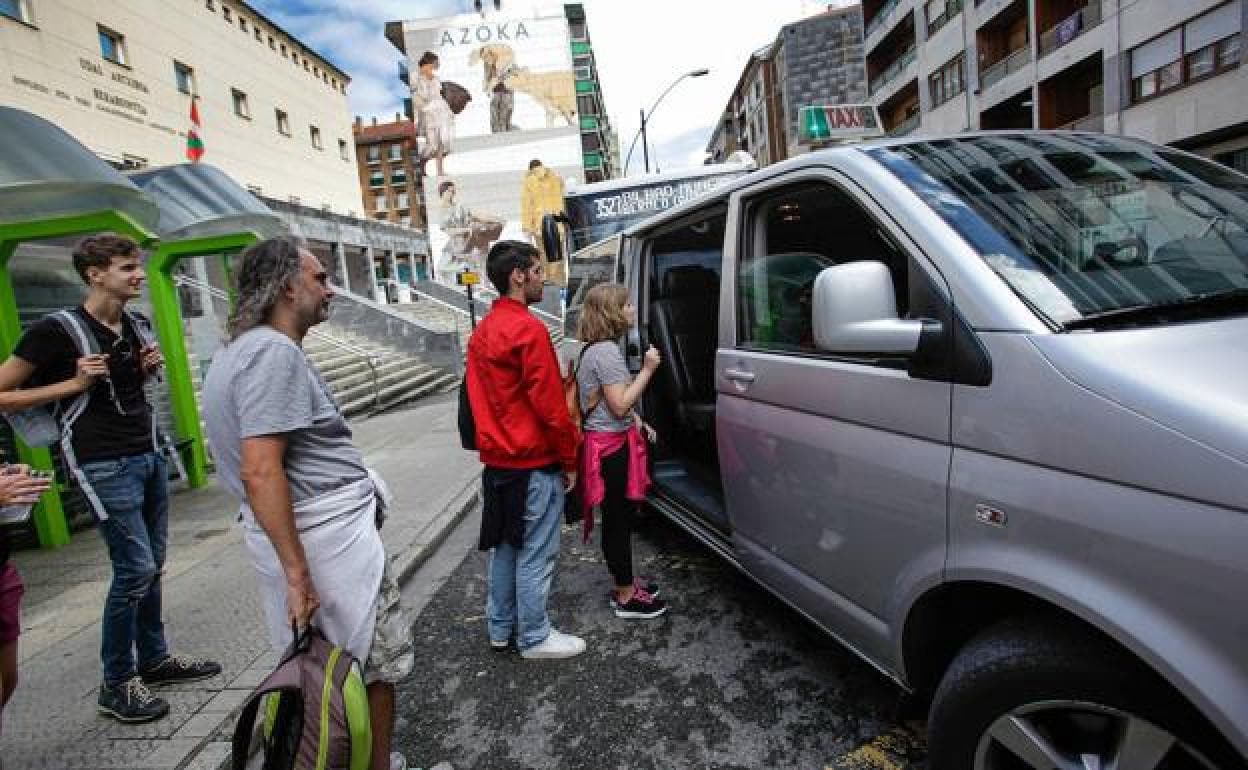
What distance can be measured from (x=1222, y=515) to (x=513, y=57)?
188 ft

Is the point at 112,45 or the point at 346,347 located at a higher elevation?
the point at 112,45

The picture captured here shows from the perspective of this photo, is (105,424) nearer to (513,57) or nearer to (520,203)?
(520,203)

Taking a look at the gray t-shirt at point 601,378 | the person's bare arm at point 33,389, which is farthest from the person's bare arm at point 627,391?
the person's bare arm at point 33,389

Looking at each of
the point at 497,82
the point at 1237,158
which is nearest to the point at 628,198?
the point at 1237,158

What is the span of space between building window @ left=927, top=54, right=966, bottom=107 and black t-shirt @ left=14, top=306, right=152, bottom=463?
33405mm

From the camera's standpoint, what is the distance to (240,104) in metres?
26.6

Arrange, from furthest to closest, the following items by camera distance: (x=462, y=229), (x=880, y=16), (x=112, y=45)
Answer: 1. (x=462, y=229)
2. (x=880, y=16)
3. (x=112, y=45)

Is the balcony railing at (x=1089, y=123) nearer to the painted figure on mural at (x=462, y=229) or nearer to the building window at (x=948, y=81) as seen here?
the building window at (x=948, y=81)

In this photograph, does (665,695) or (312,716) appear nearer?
(312,716)

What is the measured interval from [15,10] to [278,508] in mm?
21270

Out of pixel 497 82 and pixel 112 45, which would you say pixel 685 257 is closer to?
pixel 112 45

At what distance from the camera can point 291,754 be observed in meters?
1.73

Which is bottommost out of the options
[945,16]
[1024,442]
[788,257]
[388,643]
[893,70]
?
[388,643]

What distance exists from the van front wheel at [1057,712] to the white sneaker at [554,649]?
5.72 ft
